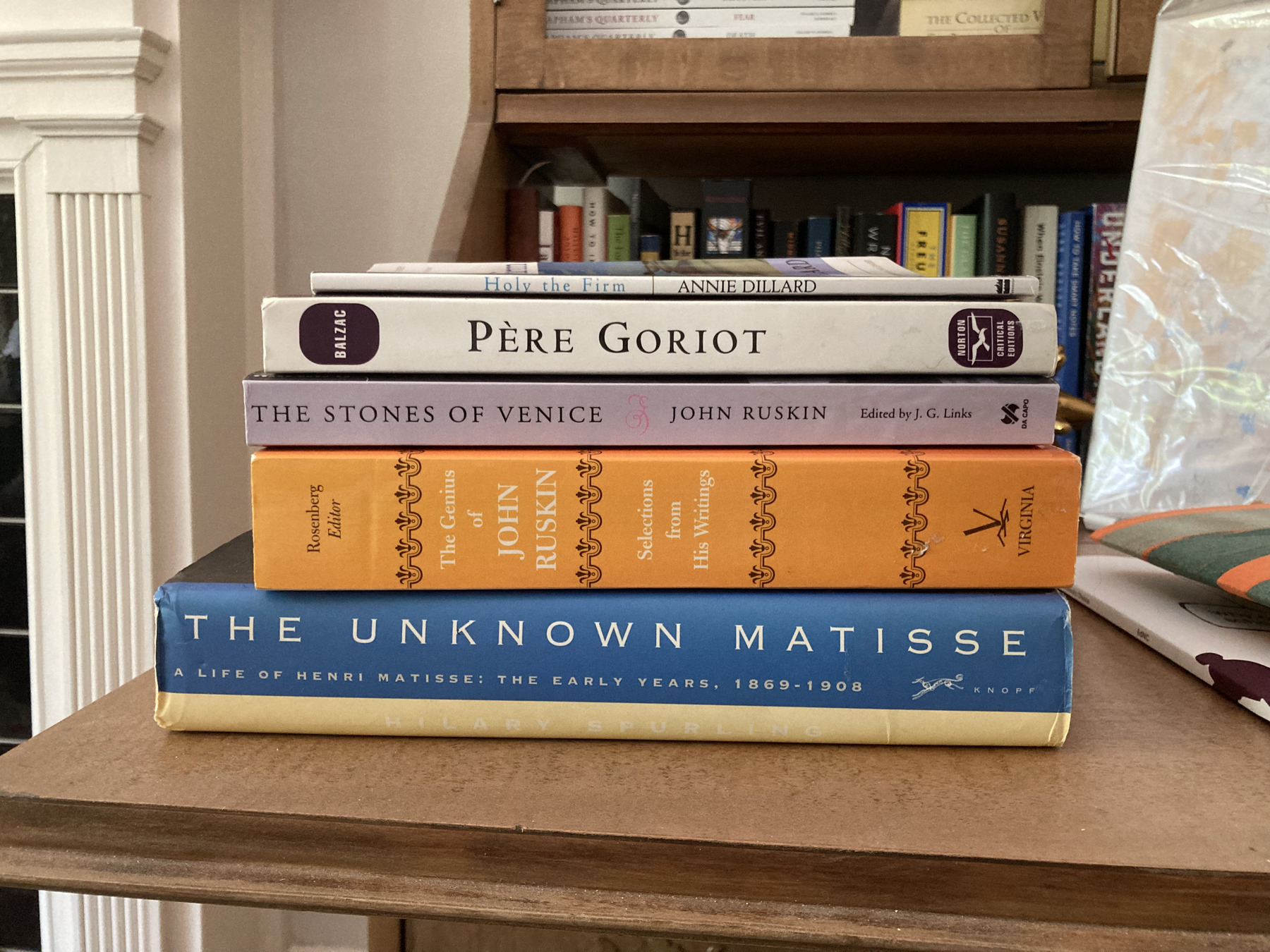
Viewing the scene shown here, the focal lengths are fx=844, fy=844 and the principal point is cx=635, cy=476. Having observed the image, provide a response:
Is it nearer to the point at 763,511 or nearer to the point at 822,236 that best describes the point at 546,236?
the point at 822,236

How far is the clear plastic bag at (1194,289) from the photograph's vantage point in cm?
70

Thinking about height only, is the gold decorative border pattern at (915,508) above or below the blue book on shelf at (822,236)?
below

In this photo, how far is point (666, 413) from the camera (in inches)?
16.0

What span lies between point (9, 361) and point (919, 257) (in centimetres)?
127

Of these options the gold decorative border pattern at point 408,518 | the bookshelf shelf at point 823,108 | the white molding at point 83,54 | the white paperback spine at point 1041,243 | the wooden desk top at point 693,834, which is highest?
the white molding at point 83,54

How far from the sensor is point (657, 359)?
1.33 feet

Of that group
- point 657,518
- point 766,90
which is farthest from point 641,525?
point 766,90

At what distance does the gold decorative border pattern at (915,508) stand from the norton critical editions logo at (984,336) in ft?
0.19

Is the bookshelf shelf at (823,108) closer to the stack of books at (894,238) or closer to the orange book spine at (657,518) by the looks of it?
the stack of books at (894,238)

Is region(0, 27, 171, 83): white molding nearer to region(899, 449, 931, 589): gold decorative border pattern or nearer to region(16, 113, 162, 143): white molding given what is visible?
region(16, 113, 162, 143): white molding

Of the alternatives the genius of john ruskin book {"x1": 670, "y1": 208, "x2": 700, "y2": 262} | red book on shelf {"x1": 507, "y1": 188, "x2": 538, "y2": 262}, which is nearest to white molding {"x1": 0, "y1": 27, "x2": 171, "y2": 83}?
red book on shelf {"x1": 507, "y1": 188, "x2": 538, "y2": 262}

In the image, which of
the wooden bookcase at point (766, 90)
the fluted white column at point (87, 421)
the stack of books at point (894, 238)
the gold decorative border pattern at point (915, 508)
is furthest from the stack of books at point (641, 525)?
the fluted white column at point (87, 421)

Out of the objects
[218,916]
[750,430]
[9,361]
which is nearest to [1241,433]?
[750,430]

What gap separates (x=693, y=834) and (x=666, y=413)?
0.62 feet
